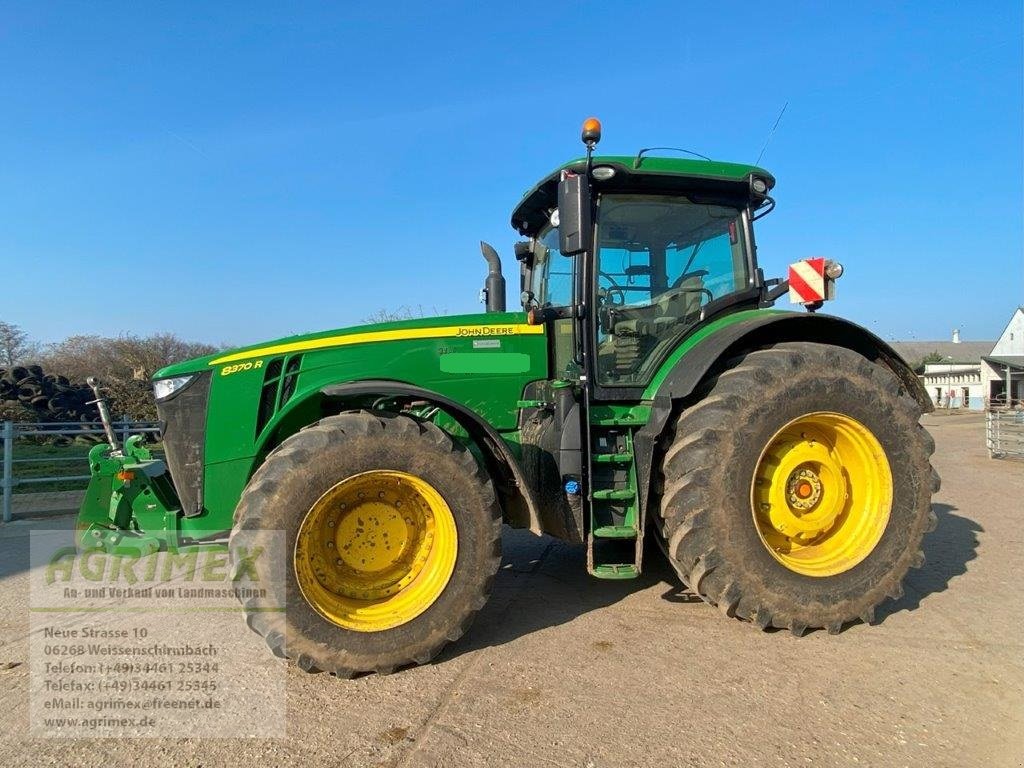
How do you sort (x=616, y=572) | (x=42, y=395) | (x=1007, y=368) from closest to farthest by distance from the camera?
(x=616, y=572), (x=42, y=395), (x=1007, y=368)

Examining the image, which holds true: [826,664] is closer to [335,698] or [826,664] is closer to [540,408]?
[540,408]

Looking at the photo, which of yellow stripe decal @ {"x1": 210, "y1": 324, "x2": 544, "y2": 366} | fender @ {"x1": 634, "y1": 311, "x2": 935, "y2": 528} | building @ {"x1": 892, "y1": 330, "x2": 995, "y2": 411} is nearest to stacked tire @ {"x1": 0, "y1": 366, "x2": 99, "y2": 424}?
yellow stripe decal @ {"x1": 210, "y1": 324, "x2": 544, "y2": 366}

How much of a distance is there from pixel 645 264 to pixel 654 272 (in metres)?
0.08

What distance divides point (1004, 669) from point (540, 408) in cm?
260

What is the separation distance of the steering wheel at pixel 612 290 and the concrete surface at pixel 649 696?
1.85 meters

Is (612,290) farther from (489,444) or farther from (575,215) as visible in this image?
(489,444)

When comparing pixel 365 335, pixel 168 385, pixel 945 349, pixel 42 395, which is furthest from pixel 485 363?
pixel 945 349

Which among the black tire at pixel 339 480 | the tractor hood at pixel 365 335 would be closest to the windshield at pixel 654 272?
the tractor hood at pixel 365 335

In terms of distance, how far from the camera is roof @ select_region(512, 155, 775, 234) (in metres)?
3.61

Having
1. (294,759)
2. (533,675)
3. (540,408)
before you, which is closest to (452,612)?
(533,675)

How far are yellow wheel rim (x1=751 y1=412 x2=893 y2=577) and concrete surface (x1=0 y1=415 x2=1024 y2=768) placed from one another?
0.47 meters

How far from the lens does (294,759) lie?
2.29 metres

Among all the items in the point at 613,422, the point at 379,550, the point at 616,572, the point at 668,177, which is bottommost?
the point at 616,572

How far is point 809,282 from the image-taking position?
4.02m
